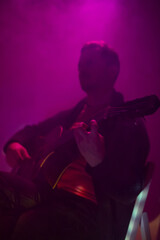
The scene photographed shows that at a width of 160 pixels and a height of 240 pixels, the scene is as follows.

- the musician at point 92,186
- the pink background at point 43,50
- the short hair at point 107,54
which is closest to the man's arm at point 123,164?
the musician at point 92,186

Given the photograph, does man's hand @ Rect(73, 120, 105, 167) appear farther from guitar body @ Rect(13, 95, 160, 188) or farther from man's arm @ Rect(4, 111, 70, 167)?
man's arm @ Rect(4, 111, 70, 167)

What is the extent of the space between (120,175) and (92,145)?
0.55ft

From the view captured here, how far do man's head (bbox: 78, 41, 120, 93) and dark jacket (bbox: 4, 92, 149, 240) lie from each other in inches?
12.9

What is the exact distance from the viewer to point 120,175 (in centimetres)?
86

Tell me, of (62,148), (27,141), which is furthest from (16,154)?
(62,148)

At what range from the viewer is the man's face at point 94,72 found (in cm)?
128

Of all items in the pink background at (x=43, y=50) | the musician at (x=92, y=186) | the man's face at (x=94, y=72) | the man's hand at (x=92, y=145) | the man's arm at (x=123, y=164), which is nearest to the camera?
the musician at (x=92, y=186)

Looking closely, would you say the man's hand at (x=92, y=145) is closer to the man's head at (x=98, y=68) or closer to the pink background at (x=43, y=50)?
the man's head at (x=98, y=68)

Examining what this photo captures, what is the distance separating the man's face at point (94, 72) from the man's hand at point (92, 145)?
0.40m

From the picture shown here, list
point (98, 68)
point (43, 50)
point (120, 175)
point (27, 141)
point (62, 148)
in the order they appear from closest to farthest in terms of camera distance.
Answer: point (120, 175), point (62, 148), point (98, 68), point (27, 141), point (43, 50)

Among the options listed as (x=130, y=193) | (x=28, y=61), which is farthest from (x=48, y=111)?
(x=130, y=193)

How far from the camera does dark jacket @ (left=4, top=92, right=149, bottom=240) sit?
0.84 m

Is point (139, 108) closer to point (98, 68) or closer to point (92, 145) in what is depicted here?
point (92, 145)

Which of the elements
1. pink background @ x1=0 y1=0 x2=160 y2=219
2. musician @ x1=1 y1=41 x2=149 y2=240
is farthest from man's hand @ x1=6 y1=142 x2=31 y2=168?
pink background @ x1=0 y1=0 x2=160 y2=219
